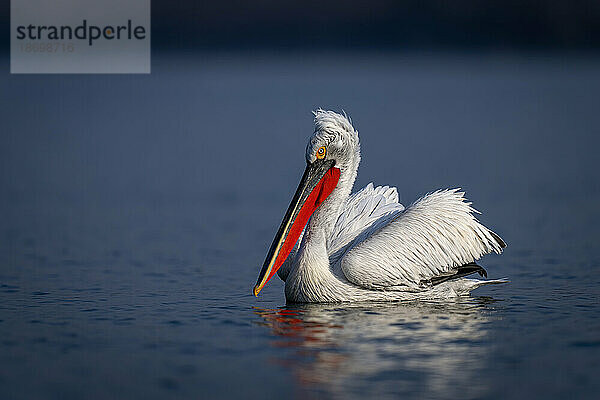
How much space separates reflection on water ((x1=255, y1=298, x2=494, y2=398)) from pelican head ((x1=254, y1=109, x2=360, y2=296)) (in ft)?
1.46

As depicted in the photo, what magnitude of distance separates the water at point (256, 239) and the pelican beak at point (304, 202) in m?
0.36

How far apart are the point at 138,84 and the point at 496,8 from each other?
975 cm

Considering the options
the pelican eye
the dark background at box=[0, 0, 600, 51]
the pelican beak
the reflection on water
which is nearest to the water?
the reflection on water

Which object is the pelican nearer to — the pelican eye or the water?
the pelican eye

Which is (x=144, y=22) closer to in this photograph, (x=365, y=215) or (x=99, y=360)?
(x=365, y=215)

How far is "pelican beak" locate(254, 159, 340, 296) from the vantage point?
19.2 ft

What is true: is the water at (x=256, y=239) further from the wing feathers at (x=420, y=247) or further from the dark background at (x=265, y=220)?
the wing feathers at (x=420, y=247)

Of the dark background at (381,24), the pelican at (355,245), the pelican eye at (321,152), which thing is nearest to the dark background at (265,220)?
the pelican at (355,245)

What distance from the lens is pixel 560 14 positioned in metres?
24.6

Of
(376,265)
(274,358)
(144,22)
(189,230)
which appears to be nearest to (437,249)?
(376,265)

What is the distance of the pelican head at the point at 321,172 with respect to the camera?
19.3 feet

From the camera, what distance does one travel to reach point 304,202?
5973mm

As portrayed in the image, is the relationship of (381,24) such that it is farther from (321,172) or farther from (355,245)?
(355,245)

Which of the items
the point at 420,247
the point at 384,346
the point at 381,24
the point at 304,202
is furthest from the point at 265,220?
the point at 381,24
